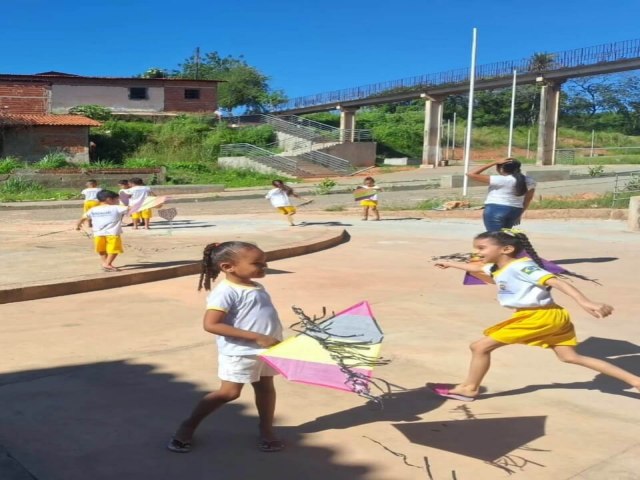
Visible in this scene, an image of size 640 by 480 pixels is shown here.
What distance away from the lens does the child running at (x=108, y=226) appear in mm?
8742

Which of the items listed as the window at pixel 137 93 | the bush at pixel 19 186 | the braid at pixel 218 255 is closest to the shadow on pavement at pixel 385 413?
the braid at pixel 218 255

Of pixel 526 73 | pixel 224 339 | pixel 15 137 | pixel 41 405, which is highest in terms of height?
pixel 526 73

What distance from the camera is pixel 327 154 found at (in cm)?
4791

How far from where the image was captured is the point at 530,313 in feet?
14.0

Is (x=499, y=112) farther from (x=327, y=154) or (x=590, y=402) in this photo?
(x=590, y=402)

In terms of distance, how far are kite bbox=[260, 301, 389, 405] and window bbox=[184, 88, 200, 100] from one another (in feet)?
153

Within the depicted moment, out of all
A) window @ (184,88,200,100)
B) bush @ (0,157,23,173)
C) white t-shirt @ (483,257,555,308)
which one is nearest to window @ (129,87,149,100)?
window @ (184,88,200,100)

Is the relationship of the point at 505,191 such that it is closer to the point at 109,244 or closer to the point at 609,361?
the point at 609,361

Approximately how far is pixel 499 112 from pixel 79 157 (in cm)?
4583

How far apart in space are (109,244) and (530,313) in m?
5.87

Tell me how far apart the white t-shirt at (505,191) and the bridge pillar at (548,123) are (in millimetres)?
39897

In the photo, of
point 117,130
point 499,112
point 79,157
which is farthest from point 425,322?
point 499,112

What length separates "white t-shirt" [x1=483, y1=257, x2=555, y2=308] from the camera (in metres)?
4.21

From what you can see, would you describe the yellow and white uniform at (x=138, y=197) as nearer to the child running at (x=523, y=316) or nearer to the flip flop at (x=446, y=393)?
the flip flop at (x=446, y=393)
